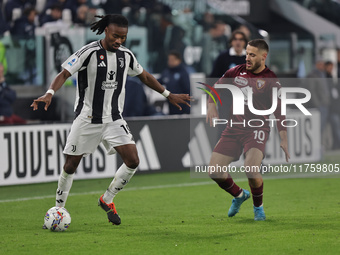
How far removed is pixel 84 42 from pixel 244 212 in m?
5.64

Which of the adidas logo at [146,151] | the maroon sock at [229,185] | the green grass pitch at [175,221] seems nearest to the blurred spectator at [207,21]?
the adidas logo at [146,151]

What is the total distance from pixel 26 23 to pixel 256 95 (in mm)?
8396

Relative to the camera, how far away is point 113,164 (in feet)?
42.3

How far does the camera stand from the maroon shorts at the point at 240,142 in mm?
8391

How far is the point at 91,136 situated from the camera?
8.12m

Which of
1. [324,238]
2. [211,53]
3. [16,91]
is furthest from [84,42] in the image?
[324,238]

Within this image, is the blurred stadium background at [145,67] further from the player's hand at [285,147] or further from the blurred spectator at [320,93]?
the player's hand at [285,147]

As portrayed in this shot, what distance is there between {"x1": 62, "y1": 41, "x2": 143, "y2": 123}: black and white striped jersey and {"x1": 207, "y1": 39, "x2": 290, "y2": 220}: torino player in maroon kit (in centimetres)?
108

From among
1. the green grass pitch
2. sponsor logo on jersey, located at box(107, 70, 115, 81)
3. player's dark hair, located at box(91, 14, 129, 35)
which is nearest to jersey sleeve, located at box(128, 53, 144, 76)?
sponsor logo on jersey, located at box(107, 70, 115, 81)

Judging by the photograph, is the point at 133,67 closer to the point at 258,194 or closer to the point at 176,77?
the point at 258,194

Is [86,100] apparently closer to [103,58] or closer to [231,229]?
[103,58]

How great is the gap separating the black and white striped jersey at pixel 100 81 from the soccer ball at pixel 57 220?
993 mm

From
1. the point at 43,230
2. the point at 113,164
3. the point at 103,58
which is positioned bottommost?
the point at 113,164

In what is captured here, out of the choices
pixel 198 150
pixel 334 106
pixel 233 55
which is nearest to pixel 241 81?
pixel 233 55
